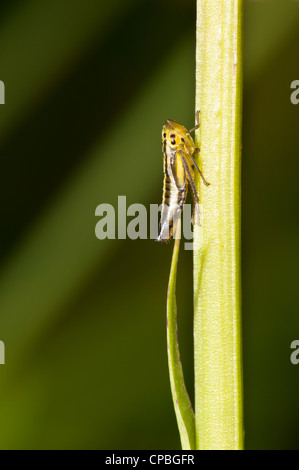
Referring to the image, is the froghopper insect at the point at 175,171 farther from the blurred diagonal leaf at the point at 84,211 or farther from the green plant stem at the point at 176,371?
the blurred diagonal leaf at the point at 84,211

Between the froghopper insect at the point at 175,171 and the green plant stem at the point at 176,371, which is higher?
the froghopper insect at the point at 175,171

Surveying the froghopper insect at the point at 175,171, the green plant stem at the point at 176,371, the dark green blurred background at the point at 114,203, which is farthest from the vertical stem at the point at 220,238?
the dark green blurred background at the point at 114,203

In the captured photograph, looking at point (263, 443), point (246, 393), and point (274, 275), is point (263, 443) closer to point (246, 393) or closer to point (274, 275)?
point (246, 393)

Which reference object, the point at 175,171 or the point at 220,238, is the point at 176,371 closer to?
the point at 220,238

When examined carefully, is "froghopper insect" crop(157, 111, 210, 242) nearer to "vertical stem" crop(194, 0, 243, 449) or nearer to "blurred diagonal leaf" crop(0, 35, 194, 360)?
"vertical stem" crop(194, 0, 243, 449)

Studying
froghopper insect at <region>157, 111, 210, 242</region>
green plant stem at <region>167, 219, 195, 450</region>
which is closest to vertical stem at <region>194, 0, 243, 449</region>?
green plant stem at <region>167, 219, 195, 450</region>
